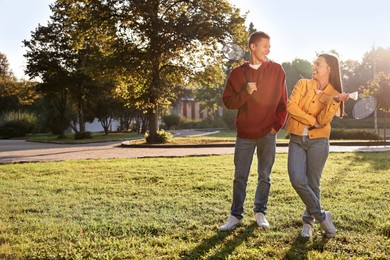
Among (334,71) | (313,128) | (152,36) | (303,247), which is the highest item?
(152,36)

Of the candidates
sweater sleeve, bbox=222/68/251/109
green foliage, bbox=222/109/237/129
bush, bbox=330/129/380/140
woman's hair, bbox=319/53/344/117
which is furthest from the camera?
green foliage, bbox=222/109/237/129

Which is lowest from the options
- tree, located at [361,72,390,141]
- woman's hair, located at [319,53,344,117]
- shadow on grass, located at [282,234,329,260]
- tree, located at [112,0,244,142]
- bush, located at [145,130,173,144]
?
shadow on grass, located at [282,234,329,260]

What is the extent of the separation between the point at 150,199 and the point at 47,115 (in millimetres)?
44052

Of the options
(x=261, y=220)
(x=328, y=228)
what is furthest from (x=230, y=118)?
(x=328, y=228)

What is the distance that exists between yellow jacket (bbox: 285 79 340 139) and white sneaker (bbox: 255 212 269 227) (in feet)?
3.40

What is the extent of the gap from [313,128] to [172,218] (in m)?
1.98

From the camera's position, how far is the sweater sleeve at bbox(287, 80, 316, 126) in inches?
161

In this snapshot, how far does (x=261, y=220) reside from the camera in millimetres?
4621

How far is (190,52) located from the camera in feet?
78.9

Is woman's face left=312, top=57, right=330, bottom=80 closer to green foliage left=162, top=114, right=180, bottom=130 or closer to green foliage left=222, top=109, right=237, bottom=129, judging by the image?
green foliage left=162, top=114, right=180, bottom=130

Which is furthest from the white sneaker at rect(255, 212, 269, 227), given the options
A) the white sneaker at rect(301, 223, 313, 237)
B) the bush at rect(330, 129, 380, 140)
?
the bush at rect(330, 129, 380, 140)

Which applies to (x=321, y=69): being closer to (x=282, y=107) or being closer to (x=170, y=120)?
(x=282, y=107)

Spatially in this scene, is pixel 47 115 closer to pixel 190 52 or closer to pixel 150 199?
pixel 190 52

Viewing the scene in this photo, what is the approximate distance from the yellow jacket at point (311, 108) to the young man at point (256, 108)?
341 millimetres
